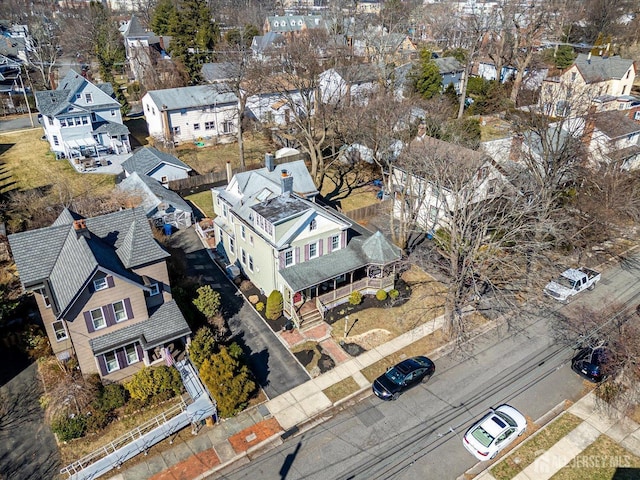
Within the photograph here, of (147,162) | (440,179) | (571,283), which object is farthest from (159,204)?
(571,283)

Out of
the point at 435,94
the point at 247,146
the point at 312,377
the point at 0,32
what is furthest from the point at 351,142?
the point at 0,32

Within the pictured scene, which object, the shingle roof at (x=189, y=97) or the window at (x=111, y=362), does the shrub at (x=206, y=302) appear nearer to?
the window at (x=111, y=362)

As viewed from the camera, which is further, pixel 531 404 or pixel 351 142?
pixel 351 142

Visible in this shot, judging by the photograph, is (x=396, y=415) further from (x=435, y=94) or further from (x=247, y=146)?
(x=435, y=94)

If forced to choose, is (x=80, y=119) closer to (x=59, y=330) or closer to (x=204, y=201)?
(x=204, y=201)

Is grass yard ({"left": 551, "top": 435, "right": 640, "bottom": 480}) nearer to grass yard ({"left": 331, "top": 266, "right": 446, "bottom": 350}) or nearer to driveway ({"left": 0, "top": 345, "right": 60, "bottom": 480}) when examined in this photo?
grass yard ({"left": 331, "top": 266, "right": 446, "bottom": 350})

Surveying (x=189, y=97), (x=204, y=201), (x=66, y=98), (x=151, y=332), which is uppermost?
(x=66, y=98)
